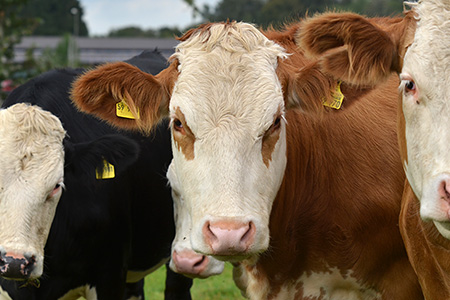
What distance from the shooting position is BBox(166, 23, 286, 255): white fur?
3.60 metres

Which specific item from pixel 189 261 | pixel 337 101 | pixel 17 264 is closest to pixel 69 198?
pixel 17 264

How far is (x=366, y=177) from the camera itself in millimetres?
4512

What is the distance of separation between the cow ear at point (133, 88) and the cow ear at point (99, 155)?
0.83m

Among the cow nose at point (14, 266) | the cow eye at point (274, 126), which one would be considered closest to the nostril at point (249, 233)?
the cow eye at point (274, 126)

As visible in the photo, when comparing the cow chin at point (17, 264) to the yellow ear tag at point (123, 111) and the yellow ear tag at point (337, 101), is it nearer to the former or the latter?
the yellow ear tag at point (123, 111)

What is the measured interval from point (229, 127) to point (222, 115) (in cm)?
8

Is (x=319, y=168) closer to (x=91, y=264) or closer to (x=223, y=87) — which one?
(x=223, y=87)

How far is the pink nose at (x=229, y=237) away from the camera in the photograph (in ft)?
11.2

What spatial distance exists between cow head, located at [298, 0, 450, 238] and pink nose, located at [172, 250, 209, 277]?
1813 millimetres

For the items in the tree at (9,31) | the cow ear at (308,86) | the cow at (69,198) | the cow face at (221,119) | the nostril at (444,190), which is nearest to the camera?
the nostril at (444,190)

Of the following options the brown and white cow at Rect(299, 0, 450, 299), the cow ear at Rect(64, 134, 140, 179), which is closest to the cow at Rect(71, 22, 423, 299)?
the brown and white cow at Rect(299, 0, 450, 299)

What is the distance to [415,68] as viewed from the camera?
11.0ft

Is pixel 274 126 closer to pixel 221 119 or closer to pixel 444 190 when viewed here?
pixel 221 119

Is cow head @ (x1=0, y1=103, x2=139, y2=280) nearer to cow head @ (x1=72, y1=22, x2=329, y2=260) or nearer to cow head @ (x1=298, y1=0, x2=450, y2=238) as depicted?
cow head @ (x1=72, y1=22, x2=329, y2=260)
